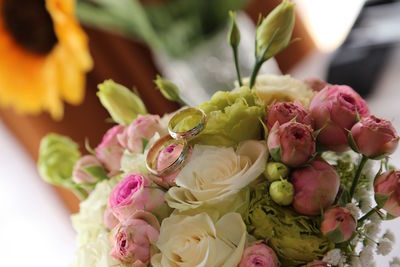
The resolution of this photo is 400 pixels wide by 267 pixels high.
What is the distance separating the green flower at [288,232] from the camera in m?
0.46

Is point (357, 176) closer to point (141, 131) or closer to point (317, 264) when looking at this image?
point (317, 264)

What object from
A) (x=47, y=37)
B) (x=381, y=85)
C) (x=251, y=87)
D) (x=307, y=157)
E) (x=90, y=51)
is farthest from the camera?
(x=90, y=51)

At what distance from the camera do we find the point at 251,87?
23.0 inches

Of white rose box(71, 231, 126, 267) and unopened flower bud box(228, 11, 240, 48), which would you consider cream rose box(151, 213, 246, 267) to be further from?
unopened flower bud box(228, 11, 240, 48)

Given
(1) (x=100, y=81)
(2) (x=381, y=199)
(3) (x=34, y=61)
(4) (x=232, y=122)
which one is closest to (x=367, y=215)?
(2) (x=381, y=199)

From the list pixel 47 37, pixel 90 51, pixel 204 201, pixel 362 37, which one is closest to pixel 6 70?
pixel 47 37

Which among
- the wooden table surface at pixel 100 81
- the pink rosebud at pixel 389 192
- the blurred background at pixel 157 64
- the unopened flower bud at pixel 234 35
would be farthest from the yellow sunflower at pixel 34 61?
the pink rosebud at pixel 389 192

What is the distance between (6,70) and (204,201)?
32.5 inches

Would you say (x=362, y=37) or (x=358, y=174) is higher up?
(x=358, y=174)

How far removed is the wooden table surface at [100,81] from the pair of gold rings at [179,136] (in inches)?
40.6

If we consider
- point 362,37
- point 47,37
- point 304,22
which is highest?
point 47,37

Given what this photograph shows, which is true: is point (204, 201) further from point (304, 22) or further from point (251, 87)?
point (304, 22)

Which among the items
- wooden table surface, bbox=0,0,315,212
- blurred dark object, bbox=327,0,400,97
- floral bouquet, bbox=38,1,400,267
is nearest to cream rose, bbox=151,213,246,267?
floral bouquet, bbox=38,1,400,267

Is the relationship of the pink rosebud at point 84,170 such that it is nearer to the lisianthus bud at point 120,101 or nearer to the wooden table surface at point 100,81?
the lisianthus bud at point 120,101
